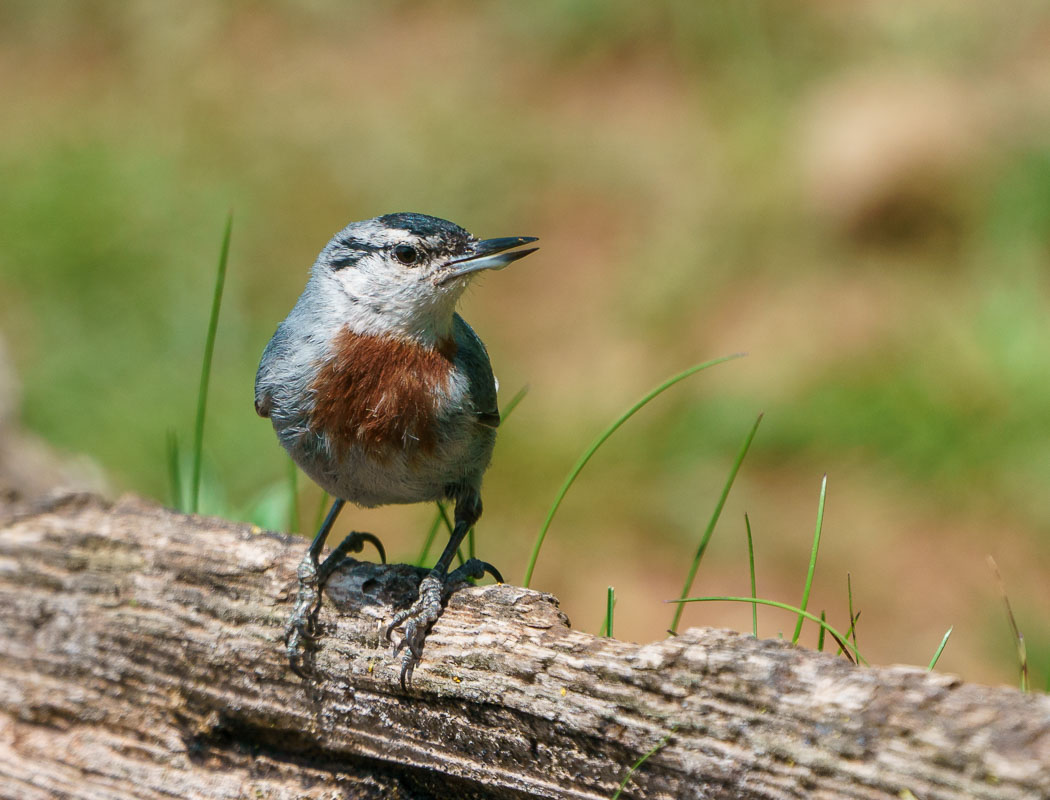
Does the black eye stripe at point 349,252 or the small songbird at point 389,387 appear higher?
the black eye stripe at point 349,252

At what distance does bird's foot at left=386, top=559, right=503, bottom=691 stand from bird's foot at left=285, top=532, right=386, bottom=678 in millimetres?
280

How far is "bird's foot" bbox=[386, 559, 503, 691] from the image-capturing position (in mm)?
3127

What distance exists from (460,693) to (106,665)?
1352 millimetres

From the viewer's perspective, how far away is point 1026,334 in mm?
6504

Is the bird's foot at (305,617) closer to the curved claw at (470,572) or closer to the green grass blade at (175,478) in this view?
the curved claw at (470,572)

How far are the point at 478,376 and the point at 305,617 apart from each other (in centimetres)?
93

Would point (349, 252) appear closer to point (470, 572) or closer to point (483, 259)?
point (483, 259)

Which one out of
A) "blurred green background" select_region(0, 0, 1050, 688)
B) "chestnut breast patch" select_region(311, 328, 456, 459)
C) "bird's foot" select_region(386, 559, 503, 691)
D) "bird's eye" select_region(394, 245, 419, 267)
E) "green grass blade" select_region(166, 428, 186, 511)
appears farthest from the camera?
"blurred green background" select_region(0, 0, 1050, 688)

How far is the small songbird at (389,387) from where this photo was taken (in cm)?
334

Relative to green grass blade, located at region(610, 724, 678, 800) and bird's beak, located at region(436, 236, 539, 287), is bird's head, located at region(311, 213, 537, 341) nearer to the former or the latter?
Result: bird's beak, located at region(436, 236, 539, 287)

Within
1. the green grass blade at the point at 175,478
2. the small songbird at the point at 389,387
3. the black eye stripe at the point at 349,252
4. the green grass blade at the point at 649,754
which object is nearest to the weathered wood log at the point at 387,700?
the green grass blade at the point at 649,754

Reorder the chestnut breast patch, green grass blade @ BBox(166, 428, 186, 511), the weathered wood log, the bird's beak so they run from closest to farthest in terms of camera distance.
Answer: the weathered wood log, the chestnut breast patch, the bird's beak, green grass blade @ BBox(166, 428, 186, 511)

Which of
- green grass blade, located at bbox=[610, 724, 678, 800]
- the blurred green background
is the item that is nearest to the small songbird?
green grass blade, located at bbox=[610, 724, 678, 800]

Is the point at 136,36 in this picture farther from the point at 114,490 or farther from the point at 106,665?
the point at 106,665
